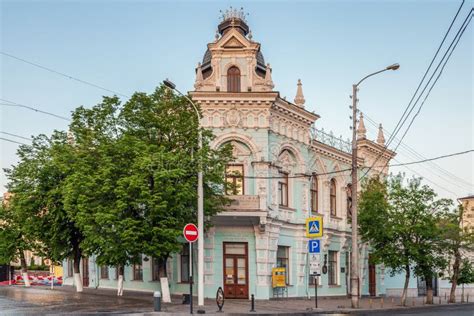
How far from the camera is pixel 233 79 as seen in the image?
30.3 m

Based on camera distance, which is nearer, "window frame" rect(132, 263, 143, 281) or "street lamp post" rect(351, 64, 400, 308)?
"street lamp post" rect(351, 64, 400, 308)

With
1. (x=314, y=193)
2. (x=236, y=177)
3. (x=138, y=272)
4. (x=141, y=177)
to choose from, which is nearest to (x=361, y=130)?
(x=314, y=193)

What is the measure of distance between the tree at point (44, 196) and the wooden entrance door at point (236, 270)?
7893mm

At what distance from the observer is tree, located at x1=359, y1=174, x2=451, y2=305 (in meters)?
32.9

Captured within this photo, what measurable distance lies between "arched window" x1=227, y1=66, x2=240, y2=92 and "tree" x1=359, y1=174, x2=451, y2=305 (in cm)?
1095

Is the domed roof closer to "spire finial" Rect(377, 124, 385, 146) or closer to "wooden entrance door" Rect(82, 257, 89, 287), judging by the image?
"spire finial" Rect(377, 124, 385, 146)

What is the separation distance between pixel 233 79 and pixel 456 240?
17687mm

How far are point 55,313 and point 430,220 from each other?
21688 millimetres

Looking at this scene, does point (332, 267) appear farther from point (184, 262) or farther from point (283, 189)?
point (184, 262)

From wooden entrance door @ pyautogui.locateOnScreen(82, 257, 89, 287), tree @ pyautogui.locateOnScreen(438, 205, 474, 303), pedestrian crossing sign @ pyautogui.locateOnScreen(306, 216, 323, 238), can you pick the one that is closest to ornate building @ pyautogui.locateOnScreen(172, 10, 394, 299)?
pedestrian crossing sign @ pyautogui.locateOnScreen(306, 216, 323, 238)

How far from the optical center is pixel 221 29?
33781 millimetres

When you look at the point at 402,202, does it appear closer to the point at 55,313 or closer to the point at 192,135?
the point at 192,135

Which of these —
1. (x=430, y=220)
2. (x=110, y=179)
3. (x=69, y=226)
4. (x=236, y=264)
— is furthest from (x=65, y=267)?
(x=430, y=220)

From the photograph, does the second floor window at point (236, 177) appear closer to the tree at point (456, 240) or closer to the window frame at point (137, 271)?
the window frame at point (137, 271)
